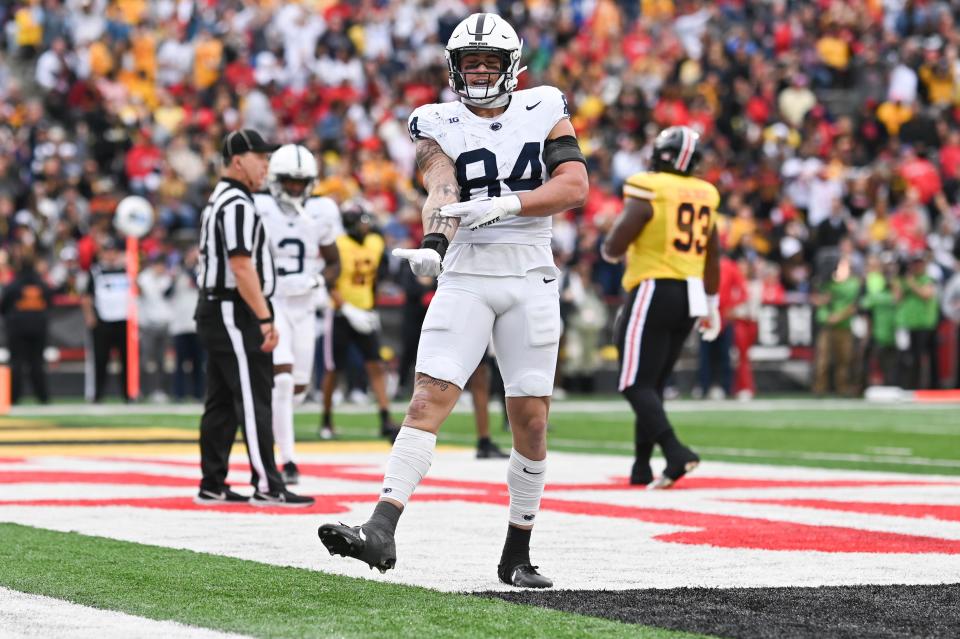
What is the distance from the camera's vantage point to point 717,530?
25.8 ft

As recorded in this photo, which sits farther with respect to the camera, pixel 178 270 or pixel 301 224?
pixel 178 270

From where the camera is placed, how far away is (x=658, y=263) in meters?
10.5

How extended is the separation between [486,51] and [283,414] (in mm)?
4610

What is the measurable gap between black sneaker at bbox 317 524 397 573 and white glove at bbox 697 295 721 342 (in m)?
5.19

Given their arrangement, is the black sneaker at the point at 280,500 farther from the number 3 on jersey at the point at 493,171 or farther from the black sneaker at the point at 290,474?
the number 3 on jersey at the point at 493,171

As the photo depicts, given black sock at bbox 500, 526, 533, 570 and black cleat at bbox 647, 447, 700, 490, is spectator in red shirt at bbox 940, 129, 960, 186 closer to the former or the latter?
black cleat at bbox 647, 447, 700, 490

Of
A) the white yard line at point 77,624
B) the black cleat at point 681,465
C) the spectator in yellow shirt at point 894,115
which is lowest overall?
the black cleat at point 681,465

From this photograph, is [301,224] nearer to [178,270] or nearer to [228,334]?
[228,334]

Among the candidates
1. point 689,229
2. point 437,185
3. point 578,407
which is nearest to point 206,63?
point 578,407

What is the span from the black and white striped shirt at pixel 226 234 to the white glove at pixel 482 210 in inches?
125

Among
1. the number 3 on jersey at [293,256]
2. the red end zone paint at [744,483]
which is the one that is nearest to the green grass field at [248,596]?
the number 3 on jersey at [293,256]

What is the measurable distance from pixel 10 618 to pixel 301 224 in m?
6.05

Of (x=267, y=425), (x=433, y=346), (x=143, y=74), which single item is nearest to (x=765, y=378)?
(x=143, y=74)

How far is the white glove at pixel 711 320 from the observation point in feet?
35.2
